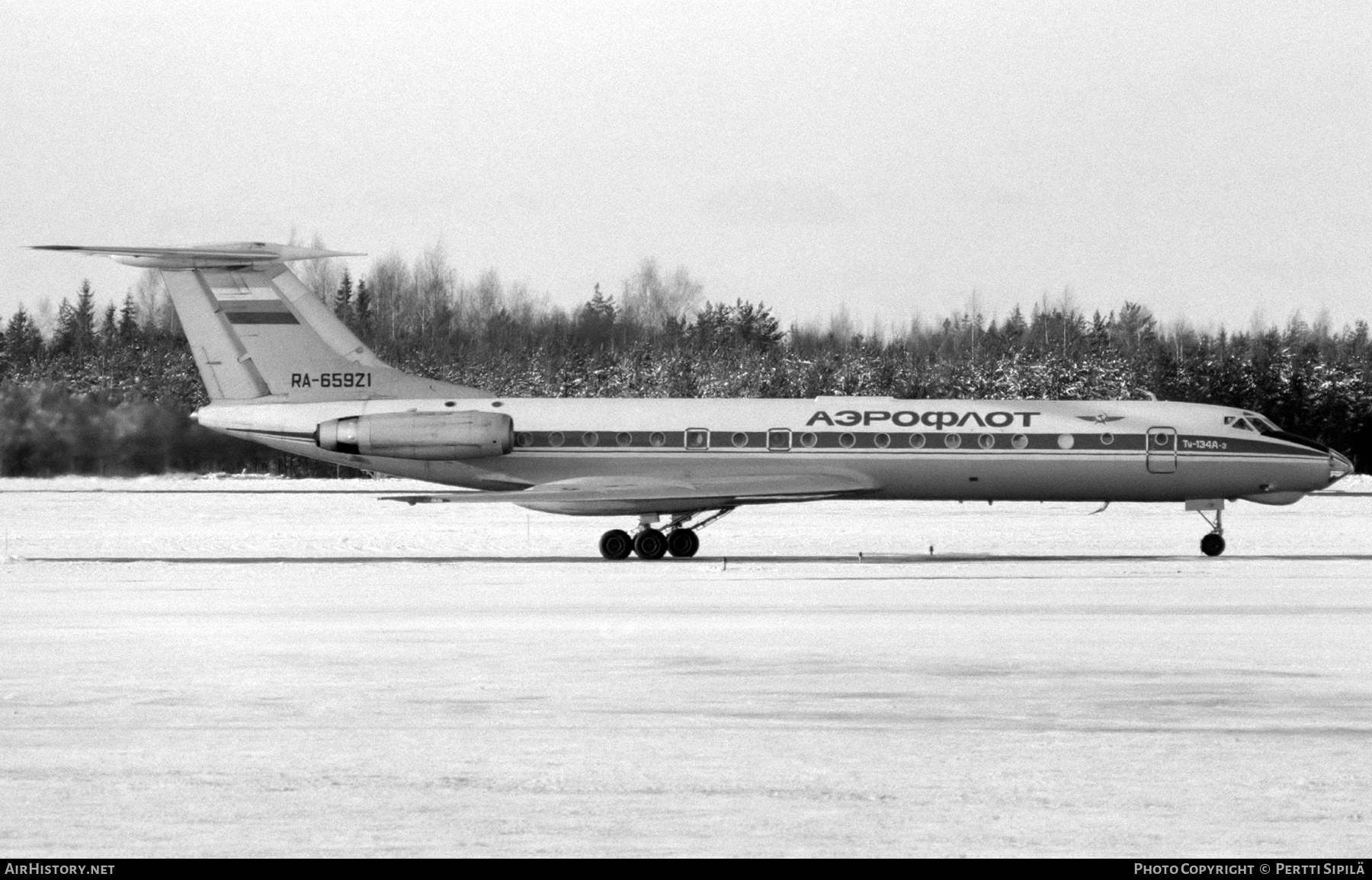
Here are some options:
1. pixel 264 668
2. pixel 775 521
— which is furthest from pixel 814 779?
pixel 775 521

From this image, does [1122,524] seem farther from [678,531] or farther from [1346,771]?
[1346,771]

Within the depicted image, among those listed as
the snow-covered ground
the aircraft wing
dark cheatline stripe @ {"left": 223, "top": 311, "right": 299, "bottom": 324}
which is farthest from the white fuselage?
the snow-covered ground

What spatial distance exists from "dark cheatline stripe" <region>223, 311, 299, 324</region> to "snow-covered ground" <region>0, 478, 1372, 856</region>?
545cm

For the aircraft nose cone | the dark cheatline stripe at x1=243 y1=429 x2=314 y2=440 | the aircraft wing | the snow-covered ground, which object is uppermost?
the dark cheatline stripe at x1=243 y1=429 x2=314 y2=440

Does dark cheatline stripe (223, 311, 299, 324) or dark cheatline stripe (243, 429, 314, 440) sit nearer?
dark cheatline stripe (243, 429, 314, 440)

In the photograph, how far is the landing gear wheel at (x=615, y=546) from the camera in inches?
1090

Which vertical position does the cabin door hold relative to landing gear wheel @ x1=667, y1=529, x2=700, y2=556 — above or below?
above

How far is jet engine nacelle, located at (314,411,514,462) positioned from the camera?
2814 cm

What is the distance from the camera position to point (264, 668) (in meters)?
14.0

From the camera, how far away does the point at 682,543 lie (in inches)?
1113

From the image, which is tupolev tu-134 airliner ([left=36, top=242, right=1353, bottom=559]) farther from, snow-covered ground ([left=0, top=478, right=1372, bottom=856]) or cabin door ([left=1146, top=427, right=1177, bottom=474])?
snow-covered ground ([left=0, top=478, right=1372, bottom=856])

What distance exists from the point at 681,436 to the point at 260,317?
7712mm

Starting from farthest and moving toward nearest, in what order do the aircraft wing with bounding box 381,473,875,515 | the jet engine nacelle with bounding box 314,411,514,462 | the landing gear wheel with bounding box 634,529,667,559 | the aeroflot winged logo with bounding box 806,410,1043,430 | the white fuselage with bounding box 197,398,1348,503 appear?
the aeroflot winged logo with bounding box 806,410,1043,430 → the white fuselage with bounding box 197,398,1348,503 → the jet engine nacelle with bounding box 314,411,514,462 → the landing gear wheel with bounding box 634,529,667,559 → the aircraft wing with bounding box 381,473,875,515
